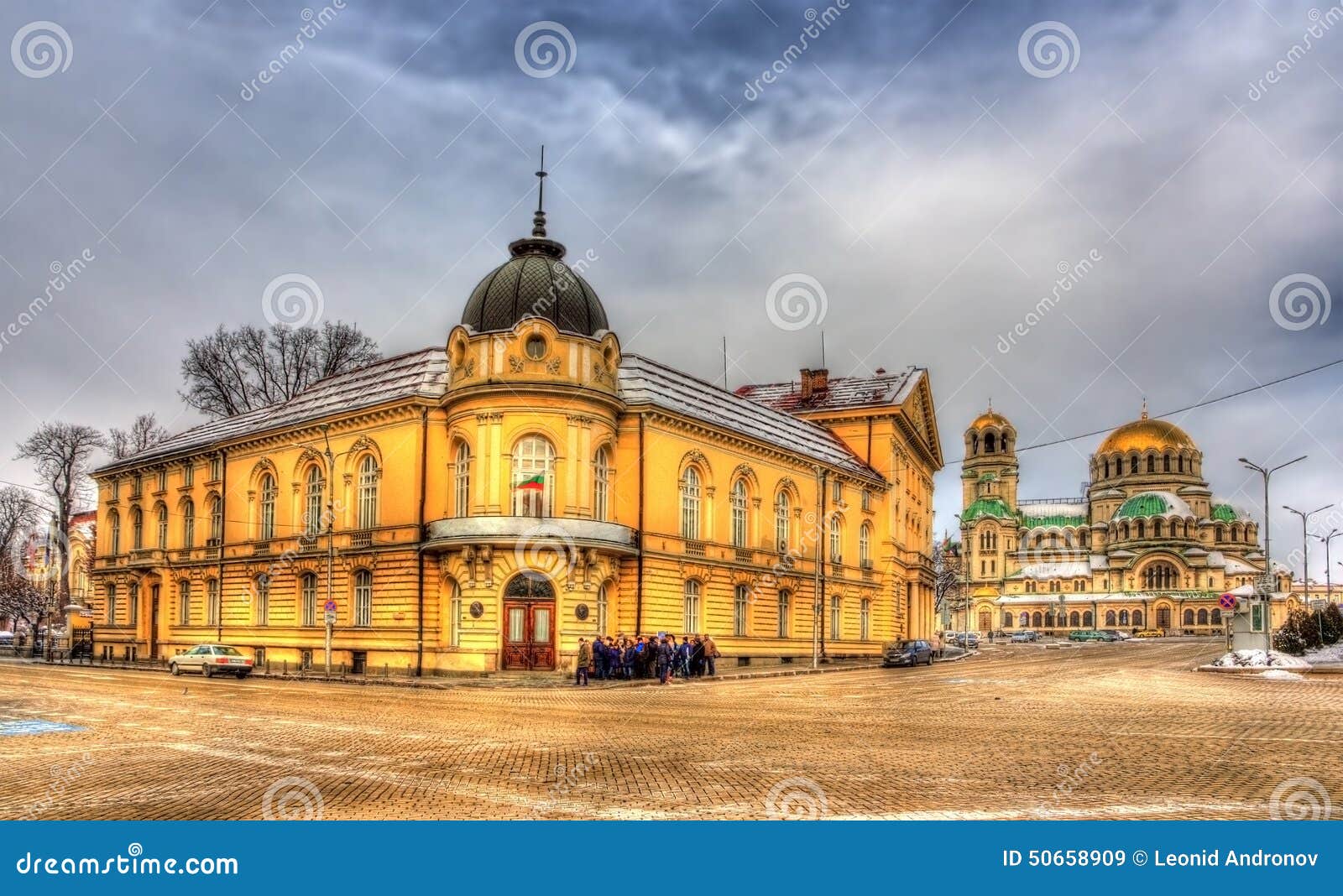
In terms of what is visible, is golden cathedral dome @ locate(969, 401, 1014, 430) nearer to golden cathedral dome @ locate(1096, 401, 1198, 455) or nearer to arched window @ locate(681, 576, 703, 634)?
golden cathedral dome @ locate(1096, 401, 1198, 455)

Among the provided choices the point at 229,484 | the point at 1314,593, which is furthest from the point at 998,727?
the point at 1314,593

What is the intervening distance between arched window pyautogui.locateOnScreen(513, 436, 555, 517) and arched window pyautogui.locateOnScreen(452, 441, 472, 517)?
1.89 m

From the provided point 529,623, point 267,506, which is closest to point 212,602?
point 267,506

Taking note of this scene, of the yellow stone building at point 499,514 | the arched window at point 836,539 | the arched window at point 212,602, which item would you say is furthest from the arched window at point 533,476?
the arched window at point 836,539

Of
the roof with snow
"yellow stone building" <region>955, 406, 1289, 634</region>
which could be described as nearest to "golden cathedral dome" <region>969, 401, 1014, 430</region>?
"yellow stone building" <region>955, 406, 1289, 634</region>

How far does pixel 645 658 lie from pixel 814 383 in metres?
30.1

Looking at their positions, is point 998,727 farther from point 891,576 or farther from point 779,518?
point 891,576

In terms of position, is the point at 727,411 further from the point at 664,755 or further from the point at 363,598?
the point at 664,755

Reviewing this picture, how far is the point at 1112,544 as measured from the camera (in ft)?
488

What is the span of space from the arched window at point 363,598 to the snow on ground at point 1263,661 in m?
29.9

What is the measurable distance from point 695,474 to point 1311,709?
80.7 ft

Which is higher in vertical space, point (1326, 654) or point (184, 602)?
point (184, 602)

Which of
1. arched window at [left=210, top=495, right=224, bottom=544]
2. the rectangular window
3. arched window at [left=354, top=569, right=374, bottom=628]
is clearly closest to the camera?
arched window at [left=354, top=569, right=374, bottom=628]

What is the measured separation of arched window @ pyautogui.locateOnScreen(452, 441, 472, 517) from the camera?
38.7 m
